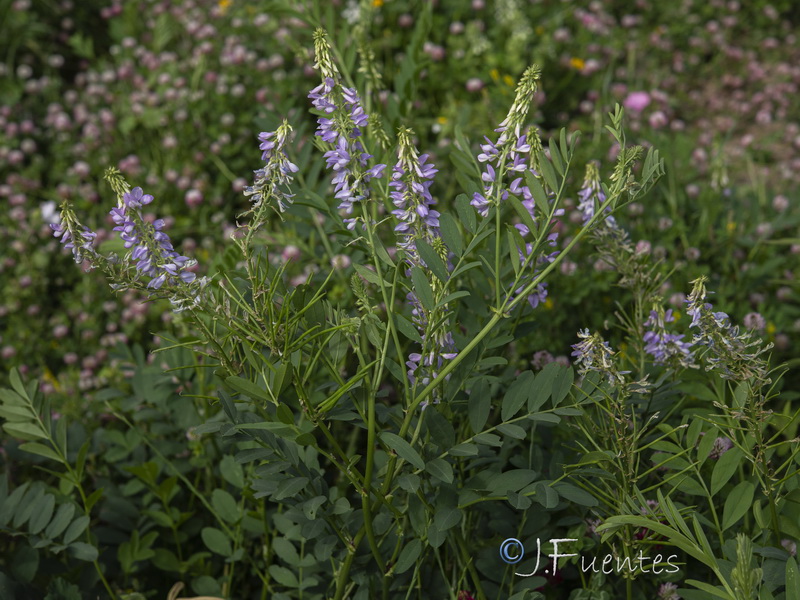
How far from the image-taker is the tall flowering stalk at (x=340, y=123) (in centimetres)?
114

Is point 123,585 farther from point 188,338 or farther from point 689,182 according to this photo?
point 689,182

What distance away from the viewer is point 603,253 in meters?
1.45

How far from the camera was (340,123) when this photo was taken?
1.15 m

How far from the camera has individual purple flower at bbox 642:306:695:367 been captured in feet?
4.57

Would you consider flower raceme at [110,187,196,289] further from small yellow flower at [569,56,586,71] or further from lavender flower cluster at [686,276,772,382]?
small yellow flower at [569,56,586,71]

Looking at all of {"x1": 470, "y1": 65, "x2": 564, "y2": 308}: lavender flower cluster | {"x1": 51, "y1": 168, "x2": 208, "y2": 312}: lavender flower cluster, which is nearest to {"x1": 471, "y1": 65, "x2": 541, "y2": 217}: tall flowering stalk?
{"x1": 470, "y1": 65, "x2": 564, "y2": 308}: lavender flower cluster

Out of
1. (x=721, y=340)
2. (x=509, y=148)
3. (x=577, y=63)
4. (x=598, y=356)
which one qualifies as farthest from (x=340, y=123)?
(x=577, y=63)

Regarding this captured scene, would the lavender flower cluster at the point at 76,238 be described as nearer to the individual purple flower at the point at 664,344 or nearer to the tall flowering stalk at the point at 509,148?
the tall flowering stalk at the point at 509,148

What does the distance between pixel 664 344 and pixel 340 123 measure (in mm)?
718

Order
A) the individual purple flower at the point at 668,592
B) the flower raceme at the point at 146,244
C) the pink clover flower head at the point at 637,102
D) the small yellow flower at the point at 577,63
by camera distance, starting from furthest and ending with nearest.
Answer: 1. the small yellow flower at the point at 577,63
2. the pink clover flower head at the point at 637,102
3. the individual purple flower at the point at 668,592
4. the flower raceme at the point at 146,244

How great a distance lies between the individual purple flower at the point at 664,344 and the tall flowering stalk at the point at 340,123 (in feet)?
1.96

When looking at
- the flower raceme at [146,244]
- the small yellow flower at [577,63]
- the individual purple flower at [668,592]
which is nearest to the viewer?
the flower raceme at [146,244]

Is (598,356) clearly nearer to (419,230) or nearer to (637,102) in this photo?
(419,230)

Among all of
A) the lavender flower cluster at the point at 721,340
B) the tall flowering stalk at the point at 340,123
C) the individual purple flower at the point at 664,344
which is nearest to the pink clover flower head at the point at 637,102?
the individual purple flower at the point at 664,344
